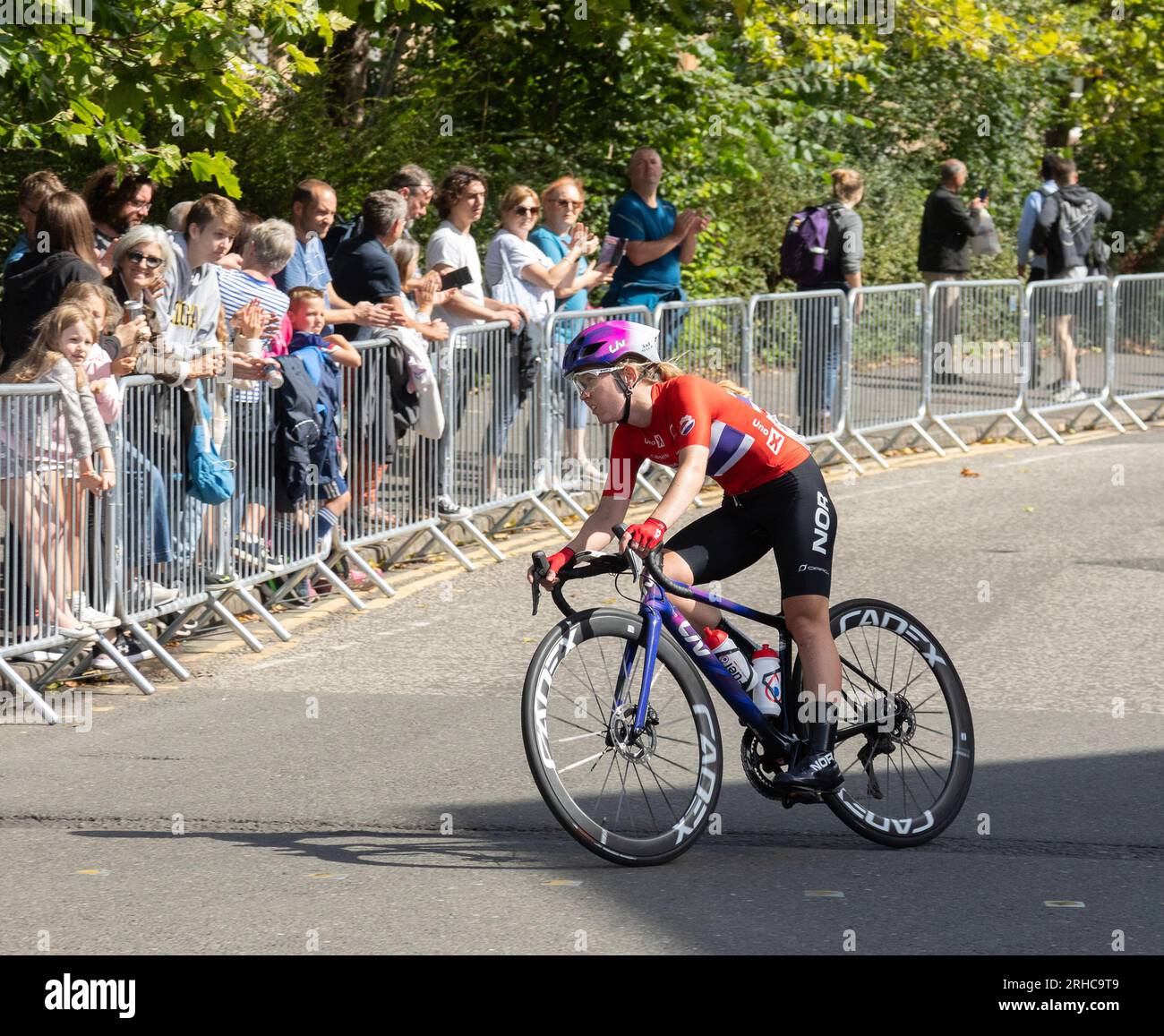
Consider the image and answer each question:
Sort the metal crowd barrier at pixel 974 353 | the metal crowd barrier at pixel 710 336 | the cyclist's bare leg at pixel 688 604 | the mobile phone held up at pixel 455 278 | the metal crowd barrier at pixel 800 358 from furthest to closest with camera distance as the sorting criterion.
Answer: the metal crowd barrier at pixel 974 353 < the metal crowd barrier at pixel 800 358 < the metal crowd barrier at pixel 710 336 < the mobile phone held up at pixel 455 278 < the cyclist's bare leg at pixel 688 604

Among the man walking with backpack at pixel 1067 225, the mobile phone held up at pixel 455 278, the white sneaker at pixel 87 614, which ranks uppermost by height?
the man walking with backpack at pixel 1067 225

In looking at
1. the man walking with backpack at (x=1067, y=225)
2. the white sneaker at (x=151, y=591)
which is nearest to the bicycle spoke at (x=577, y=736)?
the white sneaker at (x=151, y=591)

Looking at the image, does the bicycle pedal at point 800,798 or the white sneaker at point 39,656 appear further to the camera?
the white sneaker at point 39,656

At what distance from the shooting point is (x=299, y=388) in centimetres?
950

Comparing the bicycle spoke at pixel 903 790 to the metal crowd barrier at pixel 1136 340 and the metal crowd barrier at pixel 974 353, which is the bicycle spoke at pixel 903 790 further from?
the metal crowd barrier at pixel 1136 340

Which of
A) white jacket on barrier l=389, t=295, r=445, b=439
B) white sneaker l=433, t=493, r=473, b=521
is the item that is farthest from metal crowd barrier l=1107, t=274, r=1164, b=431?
white jacket on barrier l=389, t=295, r=445, b=439

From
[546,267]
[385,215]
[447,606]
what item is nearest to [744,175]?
[546,267]

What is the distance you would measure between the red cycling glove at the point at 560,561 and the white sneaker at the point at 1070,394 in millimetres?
11813

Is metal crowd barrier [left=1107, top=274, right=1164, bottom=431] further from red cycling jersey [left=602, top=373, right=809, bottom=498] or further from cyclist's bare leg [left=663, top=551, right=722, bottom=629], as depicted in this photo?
cyclist's bare leg [left=663, top=551, right=722, bottom=629]

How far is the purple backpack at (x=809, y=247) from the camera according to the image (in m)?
15.3

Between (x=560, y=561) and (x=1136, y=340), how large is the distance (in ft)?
42.1

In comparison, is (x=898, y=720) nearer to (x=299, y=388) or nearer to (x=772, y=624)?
(x=772, y=624)

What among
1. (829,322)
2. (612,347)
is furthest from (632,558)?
(829,322)

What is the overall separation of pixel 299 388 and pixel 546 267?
11.6 ft
